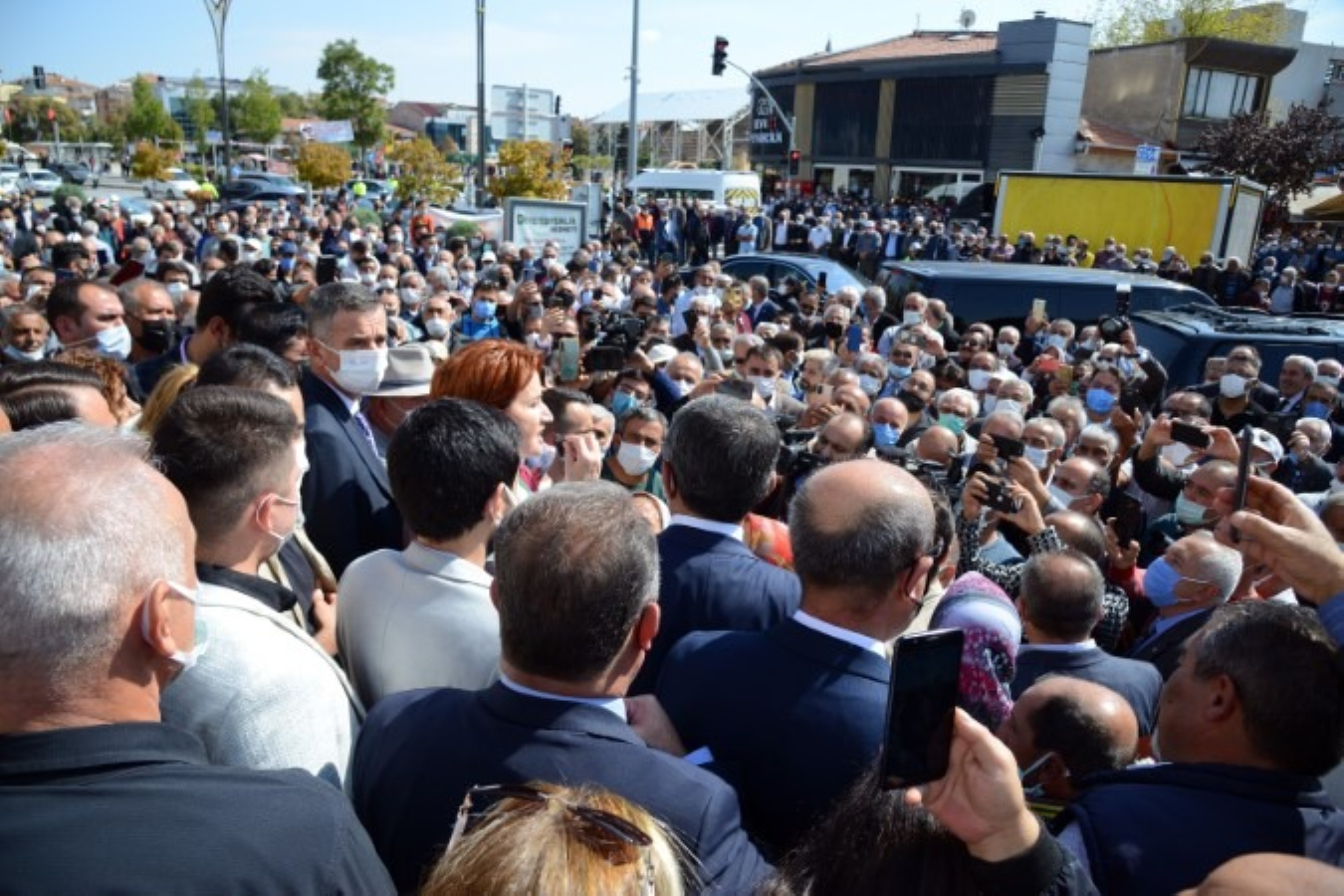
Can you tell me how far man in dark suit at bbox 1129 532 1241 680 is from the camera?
3.75m

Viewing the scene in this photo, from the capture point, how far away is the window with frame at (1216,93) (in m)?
41.2

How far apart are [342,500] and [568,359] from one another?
307 centimetres

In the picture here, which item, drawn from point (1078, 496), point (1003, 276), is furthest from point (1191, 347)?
point (1078, 496)

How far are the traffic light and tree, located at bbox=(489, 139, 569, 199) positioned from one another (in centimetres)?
548

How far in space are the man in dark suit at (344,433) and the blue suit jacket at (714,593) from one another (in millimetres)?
1096

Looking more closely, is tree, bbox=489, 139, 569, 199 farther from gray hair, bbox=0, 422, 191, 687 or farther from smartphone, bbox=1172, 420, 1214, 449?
gray hair, bbox=0, 422, 191, 687

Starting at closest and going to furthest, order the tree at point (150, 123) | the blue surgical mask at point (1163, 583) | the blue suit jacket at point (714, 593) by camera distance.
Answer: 1. the blue suit jacket at point (714, 593)
2. the blue surgical mask at point (1163, 583)
3. the tree at point (150, 123)

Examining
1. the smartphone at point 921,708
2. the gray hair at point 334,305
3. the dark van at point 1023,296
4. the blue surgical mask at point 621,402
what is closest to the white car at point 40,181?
the dark van at point 1023,296

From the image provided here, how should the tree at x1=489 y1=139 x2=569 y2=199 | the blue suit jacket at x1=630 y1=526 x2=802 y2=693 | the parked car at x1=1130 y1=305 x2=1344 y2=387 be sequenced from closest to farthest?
1. the blue suit jacket at x1=630 y1=526 x2=802 y2=693
2. the parked car at x1=1130 y1=305 x2=1344 y2=387
3. the tree at x1=489 y1=139 x2=569 y2=199

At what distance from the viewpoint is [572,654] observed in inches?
72.6

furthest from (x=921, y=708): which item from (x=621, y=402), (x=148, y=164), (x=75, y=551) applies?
(x=148, y=164)

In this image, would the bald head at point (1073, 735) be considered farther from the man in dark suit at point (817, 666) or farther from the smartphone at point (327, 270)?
the smartphone at point (327, 270)

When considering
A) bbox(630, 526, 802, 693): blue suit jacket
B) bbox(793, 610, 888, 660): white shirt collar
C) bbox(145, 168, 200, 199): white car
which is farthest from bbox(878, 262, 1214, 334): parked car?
bbox(145, 168, 200, 199): white car

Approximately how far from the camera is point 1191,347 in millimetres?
9250
